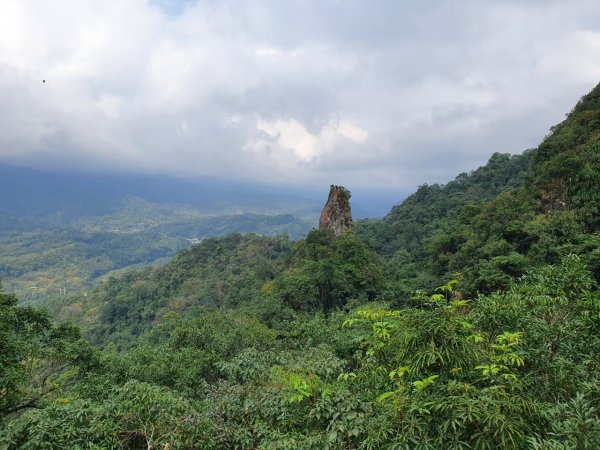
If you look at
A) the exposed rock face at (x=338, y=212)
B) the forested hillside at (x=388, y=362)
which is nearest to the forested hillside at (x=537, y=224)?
the forested hillside at (x=388, y=362)

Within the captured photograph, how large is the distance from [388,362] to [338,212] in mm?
32410

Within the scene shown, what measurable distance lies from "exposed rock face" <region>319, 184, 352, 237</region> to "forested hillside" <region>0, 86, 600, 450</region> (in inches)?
329

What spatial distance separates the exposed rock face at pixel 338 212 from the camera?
37.2 metres

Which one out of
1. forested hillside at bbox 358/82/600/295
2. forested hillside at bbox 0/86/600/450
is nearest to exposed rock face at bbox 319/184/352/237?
forested hillside at bbox 358/82/600/295

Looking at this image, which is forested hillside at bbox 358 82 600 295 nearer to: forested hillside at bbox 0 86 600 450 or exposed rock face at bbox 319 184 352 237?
forested hillside at bbox 0 86 600 450

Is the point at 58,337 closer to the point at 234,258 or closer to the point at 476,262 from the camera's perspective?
the point at 476,262

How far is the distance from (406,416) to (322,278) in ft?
82.3

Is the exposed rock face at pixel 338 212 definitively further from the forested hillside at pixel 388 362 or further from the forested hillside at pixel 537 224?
the forested hillside at pixel 388 362

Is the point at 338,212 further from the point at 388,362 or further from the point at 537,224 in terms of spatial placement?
the point at 388,362

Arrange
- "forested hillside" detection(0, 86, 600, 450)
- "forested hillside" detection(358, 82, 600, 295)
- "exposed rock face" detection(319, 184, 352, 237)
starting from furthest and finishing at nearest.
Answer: "exposed rock face" detection(319, 184, 352, 237) → "forested hillside" detection(358, 82, 600, 295) → "forested hillside" detection(0, 86, 600, 450)

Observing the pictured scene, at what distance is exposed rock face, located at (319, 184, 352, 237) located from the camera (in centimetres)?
3719

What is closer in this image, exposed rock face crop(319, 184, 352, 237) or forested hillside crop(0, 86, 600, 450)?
forested hillside crop(0, 86, 600, 450)

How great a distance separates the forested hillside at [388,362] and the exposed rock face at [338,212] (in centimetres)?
837

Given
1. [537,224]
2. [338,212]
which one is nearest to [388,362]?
[537,224]
